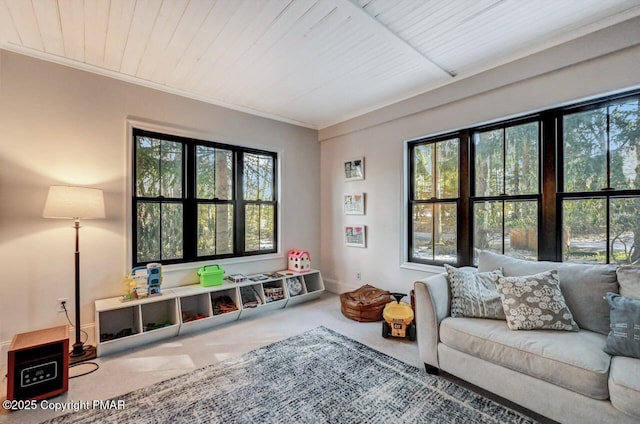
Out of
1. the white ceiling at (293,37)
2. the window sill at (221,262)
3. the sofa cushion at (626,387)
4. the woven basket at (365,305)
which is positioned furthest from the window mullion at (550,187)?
the window sill at (221,262)

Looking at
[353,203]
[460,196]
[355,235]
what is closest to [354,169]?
[353,203]

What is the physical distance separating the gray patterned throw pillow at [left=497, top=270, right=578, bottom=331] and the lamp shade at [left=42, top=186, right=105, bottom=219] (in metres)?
3.34

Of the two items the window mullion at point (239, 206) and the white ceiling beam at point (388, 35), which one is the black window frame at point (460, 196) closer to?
the white ceiling beam at point (388, 35)

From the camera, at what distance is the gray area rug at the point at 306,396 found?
176cm

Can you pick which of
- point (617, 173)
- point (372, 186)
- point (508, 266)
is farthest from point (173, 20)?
point (617, 173)

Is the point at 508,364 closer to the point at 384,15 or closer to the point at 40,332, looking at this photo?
the point at 384,15

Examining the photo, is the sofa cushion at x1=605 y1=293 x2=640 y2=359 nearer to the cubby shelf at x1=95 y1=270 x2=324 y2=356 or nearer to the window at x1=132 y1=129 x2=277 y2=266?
the cubby shelf at x1=95 y1=270 x2=324 y2=356

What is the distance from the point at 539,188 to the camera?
105 inches

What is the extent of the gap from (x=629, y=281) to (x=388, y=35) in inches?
94.3

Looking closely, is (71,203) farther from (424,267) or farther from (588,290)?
(588,290)

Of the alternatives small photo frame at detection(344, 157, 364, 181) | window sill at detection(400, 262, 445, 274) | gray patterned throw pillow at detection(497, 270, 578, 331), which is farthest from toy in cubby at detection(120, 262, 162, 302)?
gray patterned throw pillow at detection(497, 270, 578, 331)

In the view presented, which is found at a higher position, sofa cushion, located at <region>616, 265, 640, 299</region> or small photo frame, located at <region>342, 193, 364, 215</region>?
small photo frame, located at <region>342, 193, 364, 215</region>

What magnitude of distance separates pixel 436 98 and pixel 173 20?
2.63 metres

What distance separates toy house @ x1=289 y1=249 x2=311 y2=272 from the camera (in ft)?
13.3
